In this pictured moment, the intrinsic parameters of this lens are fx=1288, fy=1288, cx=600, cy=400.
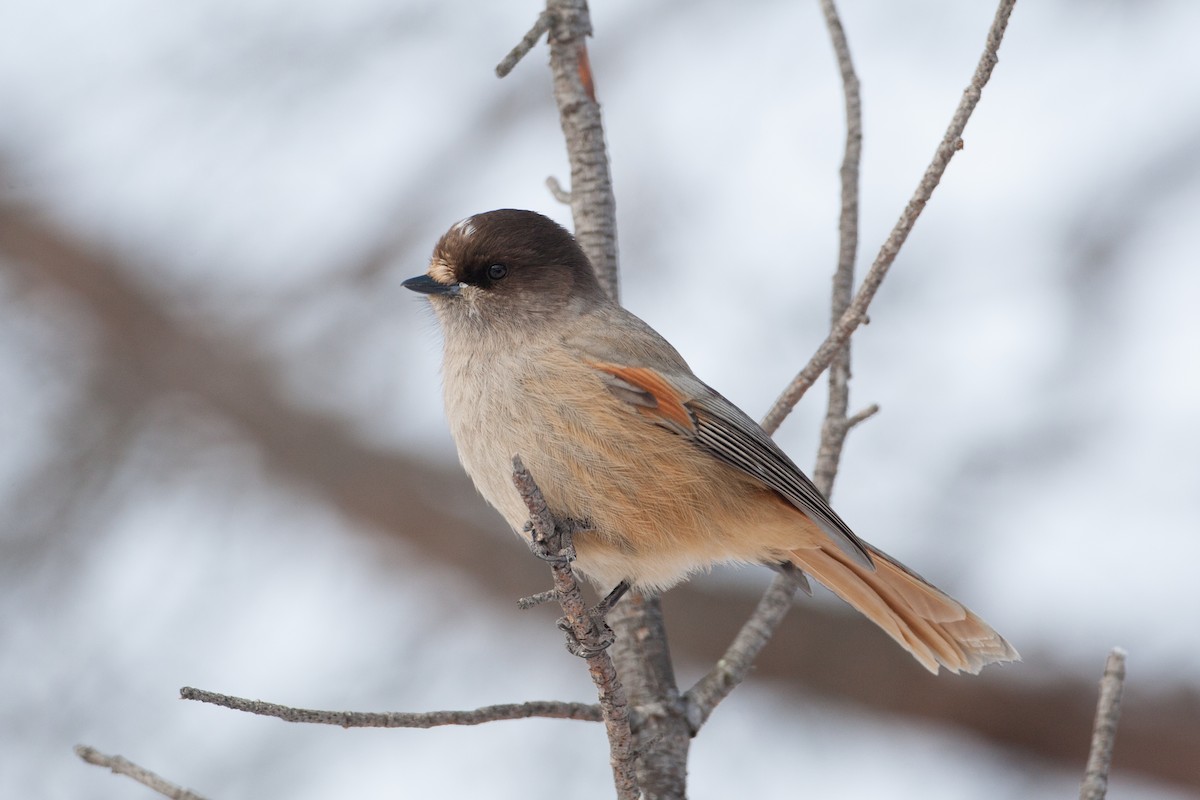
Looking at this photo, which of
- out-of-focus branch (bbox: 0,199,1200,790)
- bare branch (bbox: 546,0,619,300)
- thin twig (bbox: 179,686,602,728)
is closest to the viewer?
thin twig (bbox: 179,686,602,728)

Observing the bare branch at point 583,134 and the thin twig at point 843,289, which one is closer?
the thin twig at point 843,289

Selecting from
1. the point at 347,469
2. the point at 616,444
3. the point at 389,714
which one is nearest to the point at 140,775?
the point at 389,714


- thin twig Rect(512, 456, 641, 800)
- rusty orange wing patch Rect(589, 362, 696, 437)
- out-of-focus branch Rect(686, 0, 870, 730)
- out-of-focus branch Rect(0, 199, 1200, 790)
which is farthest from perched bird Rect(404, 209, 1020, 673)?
out-of-focus branch Rect(0, 199, 1200, 790)

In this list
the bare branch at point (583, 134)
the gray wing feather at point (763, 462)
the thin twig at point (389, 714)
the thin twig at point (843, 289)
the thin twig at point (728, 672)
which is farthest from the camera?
the bare branch at point (583, 134)

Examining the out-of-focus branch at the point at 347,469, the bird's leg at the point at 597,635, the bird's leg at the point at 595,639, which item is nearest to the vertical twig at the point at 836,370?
the bird's leg at the point at 597,635

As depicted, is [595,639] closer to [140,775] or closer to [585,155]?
[140,775]

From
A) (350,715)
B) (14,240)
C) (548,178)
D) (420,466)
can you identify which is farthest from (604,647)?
(14,240)

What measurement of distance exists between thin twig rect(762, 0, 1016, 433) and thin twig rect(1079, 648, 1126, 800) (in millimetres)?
981

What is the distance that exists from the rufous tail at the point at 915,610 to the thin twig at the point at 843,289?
0.33 m

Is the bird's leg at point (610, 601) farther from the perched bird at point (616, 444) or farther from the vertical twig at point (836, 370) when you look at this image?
the vertical twig at point (836, 370)

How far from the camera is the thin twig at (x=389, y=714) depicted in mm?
2473

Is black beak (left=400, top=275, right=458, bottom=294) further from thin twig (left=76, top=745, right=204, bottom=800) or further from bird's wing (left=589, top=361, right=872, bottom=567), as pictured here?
thin twig (left=76, top=745, right=204, bottom=800)

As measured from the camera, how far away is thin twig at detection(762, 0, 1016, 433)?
285cm

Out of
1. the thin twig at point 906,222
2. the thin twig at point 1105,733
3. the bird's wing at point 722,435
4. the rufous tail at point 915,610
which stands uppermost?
the thin twig at point 906,222
